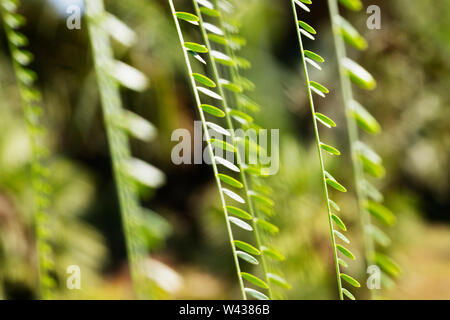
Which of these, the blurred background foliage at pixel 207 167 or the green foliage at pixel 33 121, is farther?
the blurred background foliage at pixel 207 167

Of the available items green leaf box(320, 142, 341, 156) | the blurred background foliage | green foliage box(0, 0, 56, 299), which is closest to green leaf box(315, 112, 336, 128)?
green leaf box(320, 142, 341, 156)

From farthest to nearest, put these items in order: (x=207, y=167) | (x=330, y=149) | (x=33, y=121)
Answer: (x=207, y=167) < (x=33, y=121) < (x=330, y=149)

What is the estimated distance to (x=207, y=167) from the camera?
282 cm

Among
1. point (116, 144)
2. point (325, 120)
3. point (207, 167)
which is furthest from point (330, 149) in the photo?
point (207, 167)

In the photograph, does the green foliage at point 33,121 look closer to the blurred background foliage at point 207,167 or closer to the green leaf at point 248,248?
the green leaf at point 248,248

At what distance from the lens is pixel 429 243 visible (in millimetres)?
2820

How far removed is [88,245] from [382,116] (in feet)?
4.93

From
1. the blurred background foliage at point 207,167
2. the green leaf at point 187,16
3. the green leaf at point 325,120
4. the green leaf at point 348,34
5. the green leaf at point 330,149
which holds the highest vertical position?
the blurred background foliage at point 207,167

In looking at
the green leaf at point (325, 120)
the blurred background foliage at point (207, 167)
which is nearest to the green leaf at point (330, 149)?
the green leaf at point (325, 120)

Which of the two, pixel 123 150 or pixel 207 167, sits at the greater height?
pixel 207 167

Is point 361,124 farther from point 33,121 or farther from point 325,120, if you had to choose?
point 33,121

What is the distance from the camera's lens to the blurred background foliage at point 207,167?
1.50m
